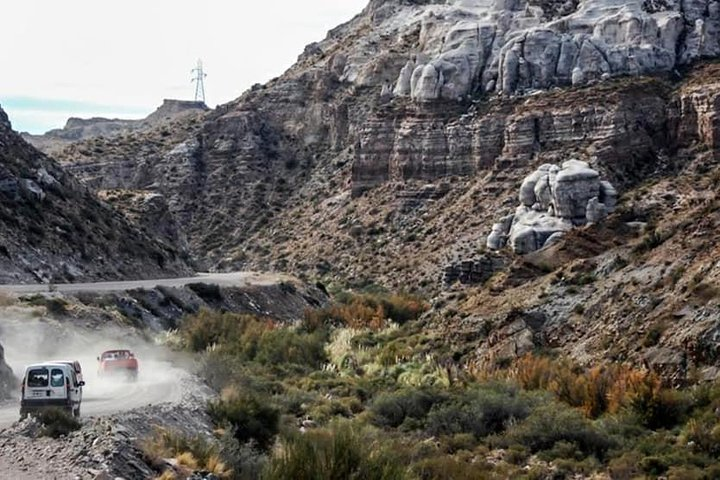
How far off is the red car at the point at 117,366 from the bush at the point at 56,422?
43.5 ft

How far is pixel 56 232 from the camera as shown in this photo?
62.8 meters

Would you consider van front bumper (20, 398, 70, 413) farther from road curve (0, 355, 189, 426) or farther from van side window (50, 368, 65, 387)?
road curve (0, 355, 189, 426)

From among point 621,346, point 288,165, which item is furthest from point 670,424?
point 288,165

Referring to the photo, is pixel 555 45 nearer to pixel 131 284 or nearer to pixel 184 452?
pixel 131 284

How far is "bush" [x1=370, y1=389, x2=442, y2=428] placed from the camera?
32.9 meters

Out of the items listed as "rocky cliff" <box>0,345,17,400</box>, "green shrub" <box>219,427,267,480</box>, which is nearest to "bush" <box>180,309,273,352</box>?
"rocky cliff" <box>0,345,17,400</box>

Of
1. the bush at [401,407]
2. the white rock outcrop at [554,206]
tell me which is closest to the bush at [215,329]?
the bush at [401,407]

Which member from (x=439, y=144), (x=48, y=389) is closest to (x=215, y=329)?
(x=48, y=389)

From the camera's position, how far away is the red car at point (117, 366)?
35281mm

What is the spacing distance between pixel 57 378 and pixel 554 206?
5299 cm

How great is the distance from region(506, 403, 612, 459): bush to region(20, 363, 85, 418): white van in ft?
37.5

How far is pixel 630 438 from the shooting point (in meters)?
29.0

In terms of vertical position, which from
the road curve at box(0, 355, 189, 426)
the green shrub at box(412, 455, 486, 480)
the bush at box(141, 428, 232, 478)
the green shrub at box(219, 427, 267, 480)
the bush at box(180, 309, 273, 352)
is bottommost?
the bush at box(180, 309, 273, 352)

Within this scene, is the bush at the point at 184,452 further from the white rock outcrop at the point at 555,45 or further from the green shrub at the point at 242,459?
the white rock outcrop at the point at 555,45
